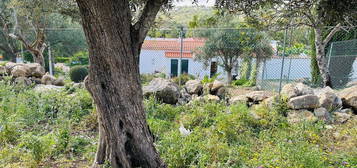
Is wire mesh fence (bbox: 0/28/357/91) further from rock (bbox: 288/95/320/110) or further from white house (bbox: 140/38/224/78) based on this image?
rock (bbox: 288/95/320/110)

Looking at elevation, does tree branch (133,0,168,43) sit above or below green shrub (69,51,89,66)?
above

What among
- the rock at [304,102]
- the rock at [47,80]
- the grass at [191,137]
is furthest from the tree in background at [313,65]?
the rock at [47,80]

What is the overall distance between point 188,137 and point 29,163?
191 centimetres

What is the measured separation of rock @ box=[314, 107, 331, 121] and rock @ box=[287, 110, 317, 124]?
0.15 metres

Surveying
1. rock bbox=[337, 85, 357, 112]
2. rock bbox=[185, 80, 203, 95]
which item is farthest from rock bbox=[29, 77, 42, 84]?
rock bbox=[337, 85, 357, 112]

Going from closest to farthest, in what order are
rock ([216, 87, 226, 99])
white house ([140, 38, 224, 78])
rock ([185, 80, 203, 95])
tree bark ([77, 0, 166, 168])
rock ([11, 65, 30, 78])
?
tree bark ([77, 0, 166, 168]) → rock ([216, 87, 226, 99]) → rock ([185, 80, 203, 95]) → rock ([11, 65, 30, 78]) → white house ([140, 38, 224, 78])

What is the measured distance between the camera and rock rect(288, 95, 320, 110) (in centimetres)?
436

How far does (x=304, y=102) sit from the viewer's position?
14.3 ft

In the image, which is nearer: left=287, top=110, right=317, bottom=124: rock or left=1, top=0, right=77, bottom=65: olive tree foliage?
left=287, top=110, right=317, bottom=124: rock

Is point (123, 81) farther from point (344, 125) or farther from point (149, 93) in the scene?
point (344, 125)

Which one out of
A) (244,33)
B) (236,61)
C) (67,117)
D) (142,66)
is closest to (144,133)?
(67,117)

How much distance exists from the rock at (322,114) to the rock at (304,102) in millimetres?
123

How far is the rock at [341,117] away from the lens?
418 centimetres

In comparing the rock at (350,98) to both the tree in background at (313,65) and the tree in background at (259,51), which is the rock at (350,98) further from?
the tree in background at (259,51)
